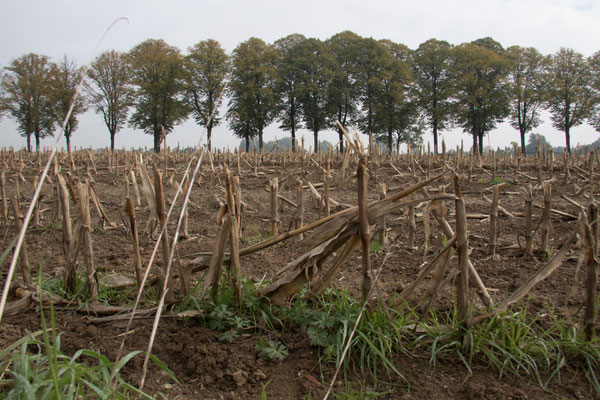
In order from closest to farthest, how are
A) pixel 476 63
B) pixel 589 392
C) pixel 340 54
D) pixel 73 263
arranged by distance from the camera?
pixel 589 392
pixel 73 263
pixel 476 63
pixel 340 54

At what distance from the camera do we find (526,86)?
158 feet

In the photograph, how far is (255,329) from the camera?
6.93ft

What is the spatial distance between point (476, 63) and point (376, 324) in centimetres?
5287

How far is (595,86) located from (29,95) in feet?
220

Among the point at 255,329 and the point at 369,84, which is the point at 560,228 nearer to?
the point at 255,329

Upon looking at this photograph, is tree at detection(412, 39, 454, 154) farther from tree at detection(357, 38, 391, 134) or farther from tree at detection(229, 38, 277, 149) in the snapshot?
tree at detection(229, 38, 277, 149)

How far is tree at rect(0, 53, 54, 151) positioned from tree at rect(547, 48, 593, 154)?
5986 centimetres

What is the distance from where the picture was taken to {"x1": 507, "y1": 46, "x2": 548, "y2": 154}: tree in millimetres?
46812

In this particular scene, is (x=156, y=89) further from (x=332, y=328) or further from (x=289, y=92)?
(x=332, y=328)

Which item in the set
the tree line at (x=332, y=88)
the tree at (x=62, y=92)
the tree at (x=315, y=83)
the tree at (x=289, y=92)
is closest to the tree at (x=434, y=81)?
the tree line at (x=332, y=88)

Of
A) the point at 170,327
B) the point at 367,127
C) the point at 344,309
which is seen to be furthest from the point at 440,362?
the point at 367,127

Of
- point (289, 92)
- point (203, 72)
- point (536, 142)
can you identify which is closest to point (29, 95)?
point (203, 72)

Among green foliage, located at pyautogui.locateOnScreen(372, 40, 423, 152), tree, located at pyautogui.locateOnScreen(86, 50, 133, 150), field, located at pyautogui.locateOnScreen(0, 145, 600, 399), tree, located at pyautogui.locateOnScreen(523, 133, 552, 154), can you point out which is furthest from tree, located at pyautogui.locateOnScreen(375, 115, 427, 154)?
field, located at pyautogui.locateOnScreen(0, 145, 600, 399)

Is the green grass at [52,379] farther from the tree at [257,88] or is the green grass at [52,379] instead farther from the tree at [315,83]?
the tree at [315,83]
